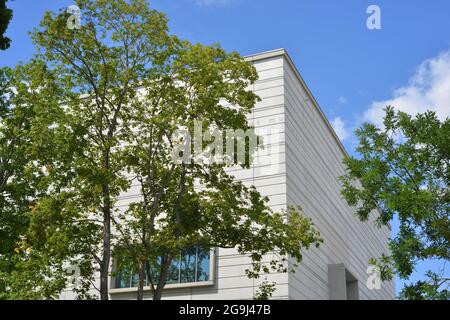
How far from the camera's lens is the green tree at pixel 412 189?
1792cm

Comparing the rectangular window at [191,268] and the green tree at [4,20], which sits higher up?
the green tree at [4,20]

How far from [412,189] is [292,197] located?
36.8 ft

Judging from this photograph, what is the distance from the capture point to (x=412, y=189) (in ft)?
61.0

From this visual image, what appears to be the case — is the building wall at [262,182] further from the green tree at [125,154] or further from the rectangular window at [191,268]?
the green tree at [125,154]

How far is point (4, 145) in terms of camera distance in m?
26.7

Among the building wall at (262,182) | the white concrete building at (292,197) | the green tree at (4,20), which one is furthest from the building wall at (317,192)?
the green tree at (4,20)

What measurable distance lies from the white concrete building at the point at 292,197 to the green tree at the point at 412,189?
8593 millimetres

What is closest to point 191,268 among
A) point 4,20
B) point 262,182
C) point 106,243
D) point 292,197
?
point 262,182

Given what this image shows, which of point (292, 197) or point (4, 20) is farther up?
point (4, 20)

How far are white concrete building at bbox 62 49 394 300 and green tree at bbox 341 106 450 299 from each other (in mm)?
8593

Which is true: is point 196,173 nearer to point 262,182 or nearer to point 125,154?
point 125,154

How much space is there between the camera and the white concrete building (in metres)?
28.2
